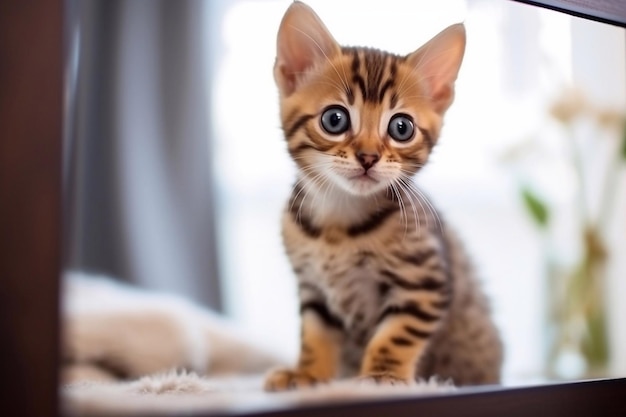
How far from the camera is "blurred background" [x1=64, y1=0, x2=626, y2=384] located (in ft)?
4.71

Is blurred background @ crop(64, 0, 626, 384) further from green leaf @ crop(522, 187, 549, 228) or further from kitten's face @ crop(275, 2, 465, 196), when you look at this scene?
kitten's face @ crop(275, 2, 465, 196)

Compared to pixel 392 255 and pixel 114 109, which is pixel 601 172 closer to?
pixel 392 255

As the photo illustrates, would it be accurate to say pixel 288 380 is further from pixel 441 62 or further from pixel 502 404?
pixel 441 62

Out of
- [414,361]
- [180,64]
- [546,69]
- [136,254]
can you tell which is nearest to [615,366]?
[546,69]

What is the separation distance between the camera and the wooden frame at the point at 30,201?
402 millimetres

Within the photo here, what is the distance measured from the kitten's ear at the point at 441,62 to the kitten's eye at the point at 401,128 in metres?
0.06

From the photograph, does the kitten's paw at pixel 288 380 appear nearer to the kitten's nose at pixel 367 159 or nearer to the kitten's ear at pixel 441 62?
the kitten's nose at pixel 367 159

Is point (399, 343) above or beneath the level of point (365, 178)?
beneath

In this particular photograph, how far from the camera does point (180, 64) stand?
5.05 ft

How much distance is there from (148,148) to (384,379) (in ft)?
3.22

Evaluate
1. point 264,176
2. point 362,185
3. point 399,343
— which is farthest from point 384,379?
point 264,176

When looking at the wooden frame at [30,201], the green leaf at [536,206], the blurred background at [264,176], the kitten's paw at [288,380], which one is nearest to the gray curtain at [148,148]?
the blurred background at [264,176]

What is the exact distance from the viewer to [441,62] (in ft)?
2.47

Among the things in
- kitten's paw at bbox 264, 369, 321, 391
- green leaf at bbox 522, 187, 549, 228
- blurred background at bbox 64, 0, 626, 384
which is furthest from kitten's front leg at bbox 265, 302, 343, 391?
green leaf at bbox 522, 187, 549, 228
